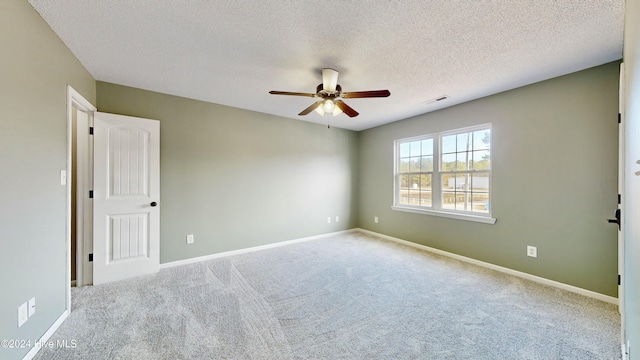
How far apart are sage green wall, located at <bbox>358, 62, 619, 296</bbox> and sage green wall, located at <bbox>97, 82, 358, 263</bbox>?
95.8 inches

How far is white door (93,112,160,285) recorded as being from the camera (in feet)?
9.02

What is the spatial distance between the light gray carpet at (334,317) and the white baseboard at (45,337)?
51 millimetres

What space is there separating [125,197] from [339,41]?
310 cm

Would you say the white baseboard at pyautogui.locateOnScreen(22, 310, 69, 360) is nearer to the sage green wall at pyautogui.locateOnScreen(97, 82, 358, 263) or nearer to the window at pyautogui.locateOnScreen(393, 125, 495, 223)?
the sage green wall at pyautogui.locateOnScreen(97, 82, 358, 263)

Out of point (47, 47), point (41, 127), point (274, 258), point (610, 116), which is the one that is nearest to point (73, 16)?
point (47, 47)

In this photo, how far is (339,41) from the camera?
6.66 ft

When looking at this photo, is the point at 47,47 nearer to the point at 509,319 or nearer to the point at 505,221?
the point at 509,319

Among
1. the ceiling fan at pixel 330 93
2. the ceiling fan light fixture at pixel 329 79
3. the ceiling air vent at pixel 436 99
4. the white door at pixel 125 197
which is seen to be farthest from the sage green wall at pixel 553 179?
the white door at pixel 125 197

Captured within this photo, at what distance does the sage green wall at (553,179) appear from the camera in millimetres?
2387

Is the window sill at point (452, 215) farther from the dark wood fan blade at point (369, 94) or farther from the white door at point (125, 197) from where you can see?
the white door at point (125, 197)

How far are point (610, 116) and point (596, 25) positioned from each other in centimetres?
111

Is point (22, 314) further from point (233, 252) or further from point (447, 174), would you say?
point (447, 174)

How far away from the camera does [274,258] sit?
3.65 meters

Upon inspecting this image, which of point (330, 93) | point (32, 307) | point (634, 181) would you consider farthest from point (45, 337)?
point (634, 181)
